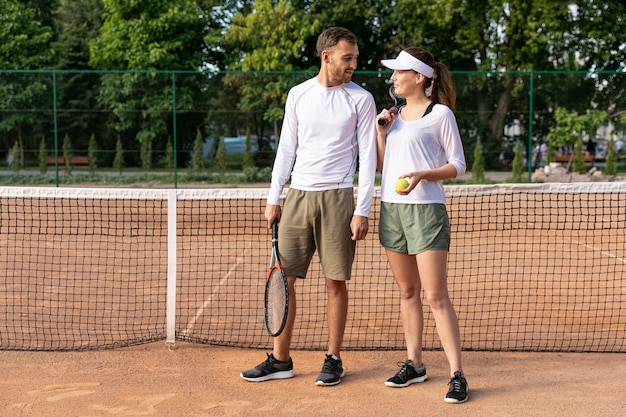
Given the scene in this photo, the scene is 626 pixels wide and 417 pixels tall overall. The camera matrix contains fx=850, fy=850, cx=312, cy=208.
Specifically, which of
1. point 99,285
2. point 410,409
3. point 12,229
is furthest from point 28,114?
point 410,409

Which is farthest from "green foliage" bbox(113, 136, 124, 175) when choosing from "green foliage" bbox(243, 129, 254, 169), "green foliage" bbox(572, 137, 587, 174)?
"green foliage" bbox(572, 137, 587, 174)

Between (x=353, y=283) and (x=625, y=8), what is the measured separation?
19.5 m

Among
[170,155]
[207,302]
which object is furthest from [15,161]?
[207,302]

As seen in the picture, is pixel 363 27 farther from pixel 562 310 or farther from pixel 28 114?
pixel 562 310

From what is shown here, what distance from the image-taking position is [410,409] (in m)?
4.09

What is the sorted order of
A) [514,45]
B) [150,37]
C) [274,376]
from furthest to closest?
1. [150,37]
2. [514,45]
3. [274,376]

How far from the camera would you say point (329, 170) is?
4.36m

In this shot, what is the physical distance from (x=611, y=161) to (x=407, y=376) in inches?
641

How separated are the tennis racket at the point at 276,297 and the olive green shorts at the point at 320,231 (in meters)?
0.05

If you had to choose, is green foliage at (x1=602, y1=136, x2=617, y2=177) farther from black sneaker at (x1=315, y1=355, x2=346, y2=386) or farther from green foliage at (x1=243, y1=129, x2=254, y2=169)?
black sneaker at (x1=315, y1=355, x2=346, y2=386)

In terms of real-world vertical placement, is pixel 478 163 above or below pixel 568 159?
below

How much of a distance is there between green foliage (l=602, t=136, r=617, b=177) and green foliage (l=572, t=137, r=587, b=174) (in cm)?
50

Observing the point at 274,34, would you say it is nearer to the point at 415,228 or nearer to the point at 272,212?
the point at 272,212

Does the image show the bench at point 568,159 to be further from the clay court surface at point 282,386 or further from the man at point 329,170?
the man at point 329,170
